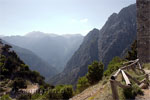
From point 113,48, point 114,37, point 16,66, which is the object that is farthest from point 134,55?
point 114,37

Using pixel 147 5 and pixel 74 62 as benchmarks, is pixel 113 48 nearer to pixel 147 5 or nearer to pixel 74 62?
pixel 74 62

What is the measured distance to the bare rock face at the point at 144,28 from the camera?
20.0 metres

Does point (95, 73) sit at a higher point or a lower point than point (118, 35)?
lower

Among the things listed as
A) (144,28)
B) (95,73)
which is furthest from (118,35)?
(95,73)

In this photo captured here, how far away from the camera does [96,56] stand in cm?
14900

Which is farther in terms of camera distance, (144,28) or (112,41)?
(112,41)

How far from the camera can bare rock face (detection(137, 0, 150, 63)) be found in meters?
20.0

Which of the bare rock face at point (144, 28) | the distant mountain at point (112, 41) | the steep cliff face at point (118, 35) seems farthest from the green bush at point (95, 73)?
the steep cliff face at point (118, 35)

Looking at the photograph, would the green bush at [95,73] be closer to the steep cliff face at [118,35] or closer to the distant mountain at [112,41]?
the distant mountain at [112,41]

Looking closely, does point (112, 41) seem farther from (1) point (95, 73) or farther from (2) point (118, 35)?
(1) point (95, 73)

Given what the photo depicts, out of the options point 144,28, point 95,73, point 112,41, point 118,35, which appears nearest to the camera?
point 144,28

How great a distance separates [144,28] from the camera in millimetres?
20094

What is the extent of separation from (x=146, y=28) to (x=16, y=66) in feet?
169

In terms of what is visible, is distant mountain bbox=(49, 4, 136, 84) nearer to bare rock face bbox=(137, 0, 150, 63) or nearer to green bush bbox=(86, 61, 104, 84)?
bare rock face bbox=(137, 0, 150, 63)
